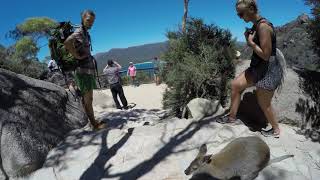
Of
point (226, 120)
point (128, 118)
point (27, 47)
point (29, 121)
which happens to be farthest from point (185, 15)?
point (27, 47)

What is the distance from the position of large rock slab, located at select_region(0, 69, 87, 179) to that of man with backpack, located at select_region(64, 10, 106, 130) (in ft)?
2.47

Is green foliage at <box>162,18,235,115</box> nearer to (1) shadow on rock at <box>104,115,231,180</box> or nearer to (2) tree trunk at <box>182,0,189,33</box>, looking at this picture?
(2) tree trunk at <box>182,0,189,33</box>

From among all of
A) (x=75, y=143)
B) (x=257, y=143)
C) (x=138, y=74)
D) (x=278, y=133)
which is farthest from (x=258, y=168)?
(x=138, y=74)

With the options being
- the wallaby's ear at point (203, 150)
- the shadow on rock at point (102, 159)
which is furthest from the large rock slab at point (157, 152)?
the wallaby's ear at point (203, 150)

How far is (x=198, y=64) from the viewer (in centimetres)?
819

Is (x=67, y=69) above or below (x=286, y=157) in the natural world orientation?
above

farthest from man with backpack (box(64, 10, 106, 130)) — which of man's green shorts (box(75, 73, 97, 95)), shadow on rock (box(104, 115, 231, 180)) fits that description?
shadow on rock (box(104, 115, 231, 180))

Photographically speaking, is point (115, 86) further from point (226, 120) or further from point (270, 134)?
point (270, 134)

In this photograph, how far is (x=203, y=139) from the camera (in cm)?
602

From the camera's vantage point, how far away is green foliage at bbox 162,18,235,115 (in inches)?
320

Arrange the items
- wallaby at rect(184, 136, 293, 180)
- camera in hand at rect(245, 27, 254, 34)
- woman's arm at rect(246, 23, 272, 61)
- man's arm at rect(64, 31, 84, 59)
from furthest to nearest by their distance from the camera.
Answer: man's arm at rect(64, 31, 84, 59) < camera in hand at rect(245, 27, 254, 34) < woman's arm at rect(246, 23, 272, 61) < wallaby at rect(184, 136, 293, 180)

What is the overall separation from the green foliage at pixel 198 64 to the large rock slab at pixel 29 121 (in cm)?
203

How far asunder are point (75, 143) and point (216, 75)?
333 cm

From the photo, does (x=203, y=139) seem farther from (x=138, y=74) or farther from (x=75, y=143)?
(x=138, y=74)
